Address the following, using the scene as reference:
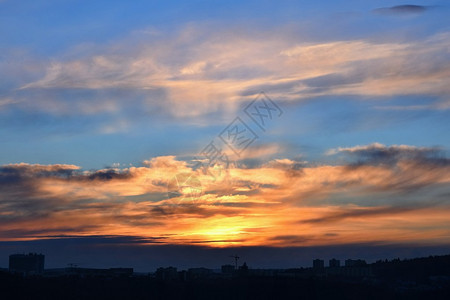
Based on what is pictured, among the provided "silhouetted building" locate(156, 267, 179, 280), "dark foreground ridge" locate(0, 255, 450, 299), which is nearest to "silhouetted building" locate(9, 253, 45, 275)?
"silhouetted building" locate(156, 267, 179, 280)

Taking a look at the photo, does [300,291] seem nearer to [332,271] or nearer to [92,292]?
[92,292]

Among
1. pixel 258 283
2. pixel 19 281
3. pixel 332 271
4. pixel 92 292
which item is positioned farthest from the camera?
pixel 332 271

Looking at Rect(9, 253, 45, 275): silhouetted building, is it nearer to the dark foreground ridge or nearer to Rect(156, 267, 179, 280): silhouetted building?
Rect(156, 267, 179, 280): silhouetted building

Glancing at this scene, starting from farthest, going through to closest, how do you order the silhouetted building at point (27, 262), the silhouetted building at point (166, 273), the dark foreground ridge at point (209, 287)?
the silhouetted building at point (27, 262)
the silhouetted building at point (166, 273)
the dark foreground ridge at point (209, 287)

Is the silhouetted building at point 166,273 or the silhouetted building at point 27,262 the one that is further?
the silhouetted building at point 27,262

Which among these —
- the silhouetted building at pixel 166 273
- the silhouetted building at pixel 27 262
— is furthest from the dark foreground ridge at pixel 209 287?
the silhouetted building at pixel 27 262

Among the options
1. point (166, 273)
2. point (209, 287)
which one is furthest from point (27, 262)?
point (209, 287)

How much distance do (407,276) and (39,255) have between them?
338ft

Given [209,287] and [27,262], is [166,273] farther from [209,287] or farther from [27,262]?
[27,262]

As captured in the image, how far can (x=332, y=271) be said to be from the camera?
601 feet

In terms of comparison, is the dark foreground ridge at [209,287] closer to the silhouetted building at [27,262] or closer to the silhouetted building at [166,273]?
the silhouetted building at [166,273]

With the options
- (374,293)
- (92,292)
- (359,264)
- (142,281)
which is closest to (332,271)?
(359,264)

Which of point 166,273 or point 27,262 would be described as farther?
point 27,262

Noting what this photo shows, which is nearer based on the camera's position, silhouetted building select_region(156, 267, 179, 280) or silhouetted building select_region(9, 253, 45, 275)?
silhouetted building select_region(156, 267, 179, 280)
